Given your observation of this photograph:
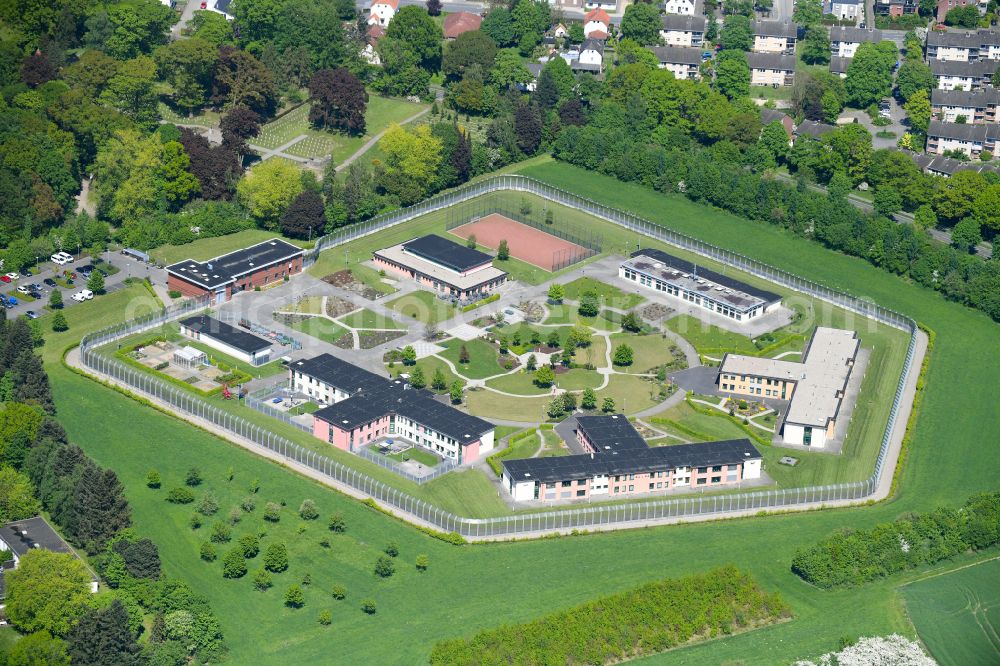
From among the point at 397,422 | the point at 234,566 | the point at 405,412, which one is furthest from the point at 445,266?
the point at 234,566

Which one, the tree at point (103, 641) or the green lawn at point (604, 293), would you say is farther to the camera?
the green lawn at point (604, 293)

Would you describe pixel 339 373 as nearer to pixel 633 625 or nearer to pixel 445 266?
pixel 445 266

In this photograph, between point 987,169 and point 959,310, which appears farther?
point 987,169

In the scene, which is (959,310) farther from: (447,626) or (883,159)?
(447,626)

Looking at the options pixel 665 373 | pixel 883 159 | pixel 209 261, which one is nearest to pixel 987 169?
pixel 883 159

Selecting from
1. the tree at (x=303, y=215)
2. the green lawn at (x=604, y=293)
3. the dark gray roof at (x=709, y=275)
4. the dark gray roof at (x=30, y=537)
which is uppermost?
the tree at (x=303, y=215)

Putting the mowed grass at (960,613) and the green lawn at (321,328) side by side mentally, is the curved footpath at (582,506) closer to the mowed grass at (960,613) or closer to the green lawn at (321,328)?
the mowed grass at (960,613)

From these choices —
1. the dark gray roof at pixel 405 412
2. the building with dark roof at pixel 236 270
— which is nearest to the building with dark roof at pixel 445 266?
the building with dark roof at pixel 236 270
